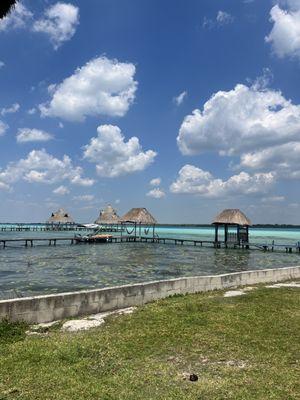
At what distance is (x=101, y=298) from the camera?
37.4 feet

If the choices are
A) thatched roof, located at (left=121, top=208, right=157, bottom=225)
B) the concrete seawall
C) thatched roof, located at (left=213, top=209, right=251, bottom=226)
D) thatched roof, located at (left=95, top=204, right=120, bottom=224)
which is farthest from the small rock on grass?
thatched roof, located at (left=95, top=204, right=120, bottom=224)

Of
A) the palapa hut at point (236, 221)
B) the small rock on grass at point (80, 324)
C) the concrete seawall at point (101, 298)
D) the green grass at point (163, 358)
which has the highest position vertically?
the palapa hut at point (236, 221)

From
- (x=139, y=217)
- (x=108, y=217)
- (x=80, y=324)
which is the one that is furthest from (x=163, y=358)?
(x=108, y=217)

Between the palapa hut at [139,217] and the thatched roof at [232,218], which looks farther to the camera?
the palapa hut at [139,217]

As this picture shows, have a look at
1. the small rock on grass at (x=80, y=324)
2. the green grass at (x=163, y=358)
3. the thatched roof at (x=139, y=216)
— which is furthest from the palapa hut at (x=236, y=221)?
the small rock on grass at (x=80, y=324)

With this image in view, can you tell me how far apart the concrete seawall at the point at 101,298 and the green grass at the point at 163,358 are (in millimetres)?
677

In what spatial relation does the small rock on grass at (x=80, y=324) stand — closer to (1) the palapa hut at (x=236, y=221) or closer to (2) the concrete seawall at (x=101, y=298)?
(2) the concrete seawall at (x=101, y=298)

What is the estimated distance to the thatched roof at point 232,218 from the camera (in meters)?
50.8

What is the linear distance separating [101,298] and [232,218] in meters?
41.3

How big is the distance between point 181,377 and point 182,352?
1.16m

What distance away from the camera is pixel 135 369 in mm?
6543

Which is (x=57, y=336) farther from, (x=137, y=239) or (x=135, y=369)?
(x=137, y=239)

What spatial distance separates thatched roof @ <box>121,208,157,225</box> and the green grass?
48.7m

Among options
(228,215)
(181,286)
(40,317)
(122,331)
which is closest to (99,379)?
(122,331)
